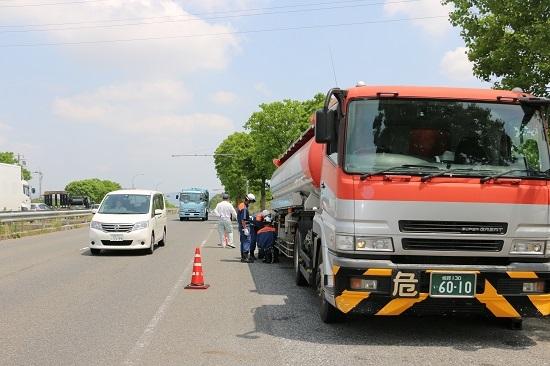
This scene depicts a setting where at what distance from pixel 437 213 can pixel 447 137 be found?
98cm

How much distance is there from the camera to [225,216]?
18266mm

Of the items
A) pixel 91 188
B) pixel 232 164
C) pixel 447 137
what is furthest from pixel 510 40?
pixel 91 188

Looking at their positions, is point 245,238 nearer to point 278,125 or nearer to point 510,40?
point 510,40

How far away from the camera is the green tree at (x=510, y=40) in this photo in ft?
33.8

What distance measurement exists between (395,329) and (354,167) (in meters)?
2.19

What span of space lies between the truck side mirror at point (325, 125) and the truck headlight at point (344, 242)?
1.22m

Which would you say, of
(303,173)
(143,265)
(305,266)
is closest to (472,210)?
(305,266)

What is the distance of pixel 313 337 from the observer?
648 cm

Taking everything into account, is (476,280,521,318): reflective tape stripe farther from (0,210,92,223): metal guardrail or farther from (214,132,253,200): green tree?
(214,132,253,200): green tree

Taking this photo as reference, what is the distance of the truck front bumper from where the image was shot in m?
5.95

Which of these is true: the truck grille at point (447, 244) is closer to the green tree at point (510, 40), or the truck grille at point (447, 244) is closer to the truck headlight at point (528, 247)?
the truck headlight at point (528, 247)

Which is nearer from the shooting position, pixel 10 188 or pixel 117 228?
pixel 117 228

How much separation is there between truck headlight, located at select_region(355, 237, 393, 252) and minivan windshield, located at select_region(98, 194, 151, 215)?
11498 millimetres

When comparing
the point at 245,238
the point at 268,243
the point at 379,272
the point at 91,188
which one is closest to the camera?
the point at 379,272
